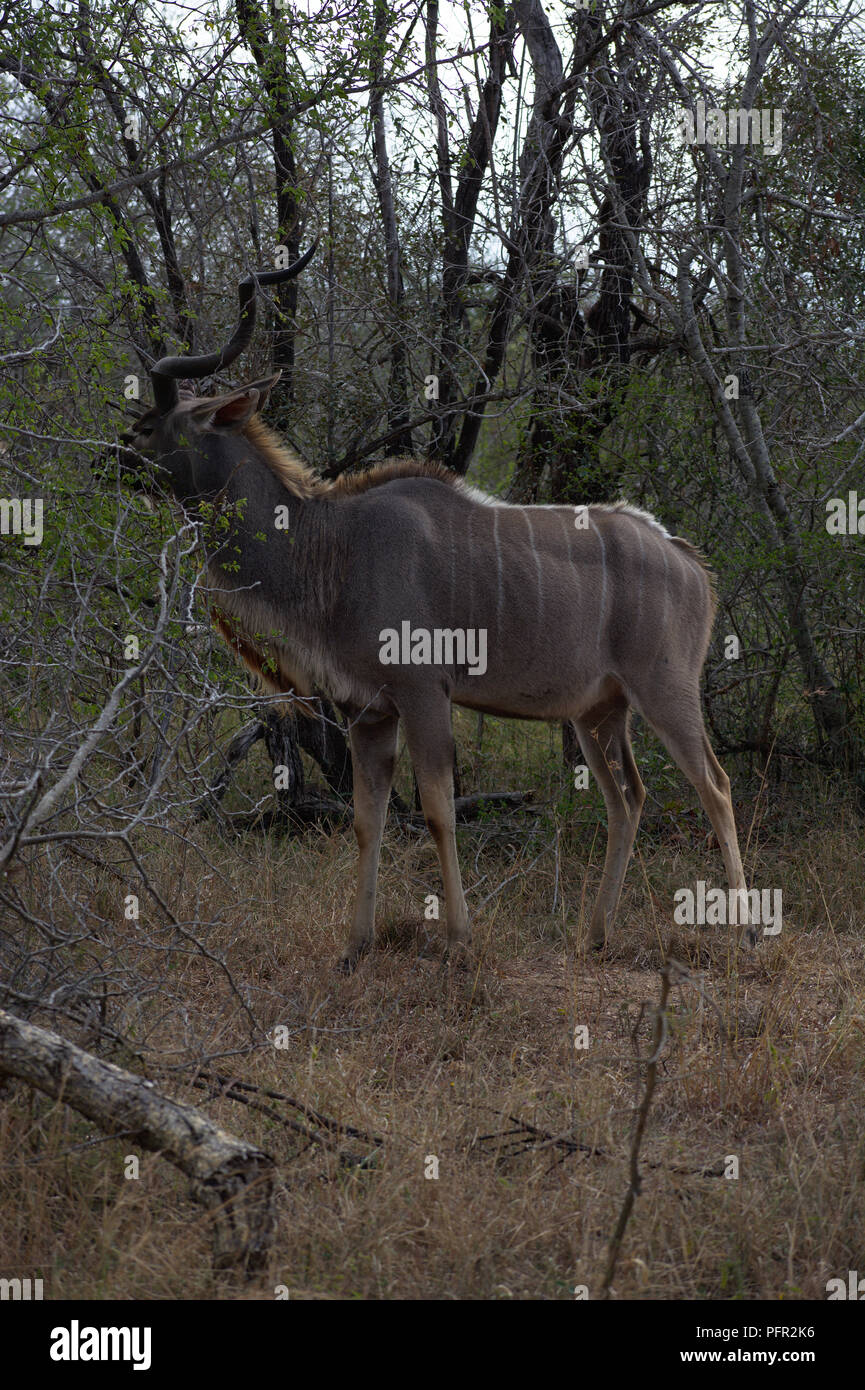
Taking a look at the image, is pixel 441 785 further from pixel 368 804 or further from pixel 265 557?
pixel 265 557

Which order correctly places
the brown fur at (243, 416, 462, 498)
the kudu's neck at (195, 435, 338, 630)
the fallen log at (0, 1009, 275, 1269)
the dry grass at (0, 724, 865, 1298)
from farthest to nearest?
the brown fur at (243, 416, 462, 498) < the kudu's neck at (195, 435, 338, 630) < the dry grass at (0, 724, 865, 1298) < the fallen log at (0, 1009, 275, 1269)

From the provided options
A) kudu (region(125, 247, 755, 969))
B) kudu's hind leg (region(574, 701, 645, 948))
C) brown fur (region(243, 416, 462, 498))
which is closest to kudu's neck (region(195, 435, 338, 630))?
kudu (region(125, 247, 755, 969))

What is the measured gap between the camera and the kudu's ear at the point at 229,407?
4586 millimetres

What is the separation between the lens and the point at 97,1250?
258 centimetres

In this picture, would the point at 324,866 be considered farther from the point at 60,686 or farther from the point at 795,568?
the point at 795,568

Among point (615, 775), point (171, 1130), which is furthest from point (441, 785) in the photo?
point (171, 1130)

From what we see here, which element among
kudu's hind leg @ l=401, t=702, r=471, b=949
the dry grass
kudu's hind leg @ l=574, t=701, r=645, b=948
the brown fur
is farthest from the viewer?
kudu's hind leg @ l=574, t=701, r=645, b=948

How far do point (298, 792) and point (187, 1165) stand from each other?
372 centimetres

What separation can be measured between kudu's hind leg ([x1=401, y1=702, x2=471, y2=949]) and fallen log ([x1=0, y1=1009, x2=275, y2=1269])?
6.60 ft

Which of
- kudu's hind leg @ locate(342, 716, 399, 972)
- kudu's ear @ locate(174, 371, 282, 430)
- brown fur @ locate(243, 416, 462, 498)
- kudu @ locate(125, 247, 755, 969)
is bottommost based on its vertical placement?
kudu's hind leg @ locate(342, 716, 399, 972)

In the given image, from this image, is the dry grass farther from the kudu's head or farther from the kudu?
the kudu's head

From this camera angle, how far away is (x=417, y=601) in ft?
15.1

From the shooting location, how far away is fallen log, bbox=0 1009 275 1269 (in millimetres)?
2473

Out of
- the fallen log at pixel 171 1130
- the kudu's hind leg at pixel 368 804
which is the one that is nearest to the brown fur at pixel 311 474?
the kudu's hind leg at pixel 368 804
